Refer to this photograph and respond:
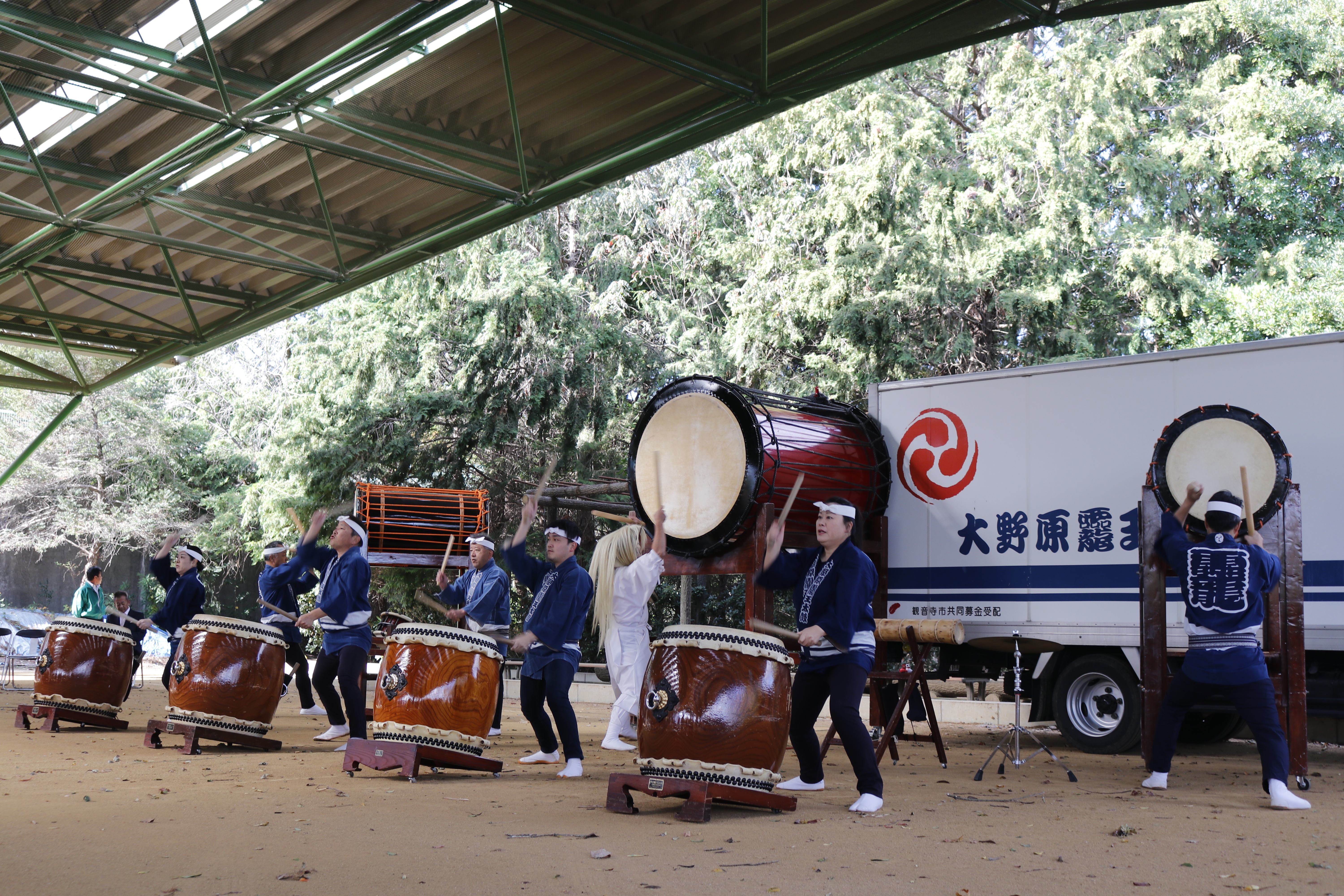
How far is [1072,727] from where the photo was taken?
9.44 metres

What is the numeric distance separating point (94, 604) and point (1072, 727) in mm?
11989

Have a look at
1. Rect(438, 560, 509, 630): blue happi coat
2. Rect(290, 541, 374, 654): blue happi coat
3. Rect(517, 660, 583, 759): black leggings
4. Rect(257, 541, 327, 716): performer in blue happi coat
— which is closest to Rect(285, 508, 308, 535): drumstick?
Rect(257, 541, 327, 716): performer in blue happi coat

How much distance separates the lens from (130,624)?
1374cm

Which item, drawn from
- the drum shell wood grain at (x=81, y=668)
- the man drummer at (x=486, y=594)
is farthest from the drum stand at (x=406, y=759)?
the drum shell wood grain at (x=81, y=668)

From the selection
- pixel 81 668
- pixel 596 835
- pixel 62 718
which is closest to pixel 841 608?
pixel 596 835

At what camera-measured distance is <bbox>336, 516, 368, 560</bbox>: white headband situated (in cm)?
823

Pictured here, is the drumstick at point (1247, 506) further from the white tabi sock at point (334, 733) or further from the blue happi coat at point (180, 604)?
the blue happi coat at point (180, 604)

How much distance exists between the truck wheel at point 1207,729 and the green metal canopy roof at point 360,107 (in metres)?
5.77

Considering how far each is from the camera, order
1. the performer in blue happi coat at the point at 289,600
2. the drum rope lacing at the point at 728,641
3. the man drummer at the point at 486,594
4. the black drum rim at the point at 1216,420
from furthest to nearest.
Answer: the performer in blue happi coat at the point at 289,600
the man drummer at the point at 486,594
the black drum rim at the point at 1216,420
the drum rope lacing at the point at 728,641

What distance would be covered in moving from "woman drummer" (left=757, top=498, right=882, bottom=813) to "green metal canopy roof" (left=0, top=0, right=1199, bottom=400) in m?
3.09

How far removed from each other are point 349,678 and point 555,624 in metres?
1.67

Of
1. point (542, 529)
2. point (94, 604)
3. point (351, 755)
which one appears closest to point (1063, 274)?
point (542, 529)

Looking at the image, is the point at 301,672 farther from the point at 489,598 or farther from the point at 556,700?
the point at 556,700

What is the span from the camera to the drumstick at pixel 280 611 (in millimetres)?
9070
